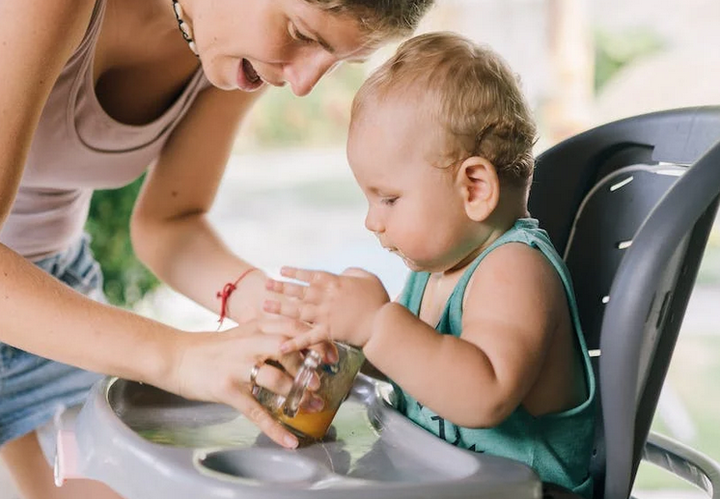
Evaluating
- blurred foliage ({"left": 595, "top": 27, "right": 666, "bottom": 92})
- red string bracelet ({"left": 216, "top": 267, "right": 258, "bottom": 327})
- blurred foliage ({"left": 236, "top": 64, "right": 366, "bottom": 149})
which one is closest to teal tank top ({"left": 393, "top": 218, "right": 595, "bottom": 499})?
red string bracelet ({"left": 216, "top": 267, "right": 258, "bottom": 327})

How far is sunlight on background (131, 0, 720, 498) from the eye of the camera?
4.98 meters

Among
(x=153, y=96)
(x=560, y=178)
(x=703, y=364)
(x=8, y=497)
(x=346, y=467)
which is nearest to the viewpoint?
(x=346, y=467)

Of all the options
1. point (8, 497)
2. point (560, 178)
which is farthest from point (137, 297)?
point (560, 178)

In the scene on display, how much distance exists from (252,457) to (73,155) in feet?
1.83

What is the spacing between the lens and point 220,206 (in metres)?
5.92

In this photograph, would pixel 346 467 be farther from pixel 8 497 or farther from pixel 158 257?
pixel 8 497

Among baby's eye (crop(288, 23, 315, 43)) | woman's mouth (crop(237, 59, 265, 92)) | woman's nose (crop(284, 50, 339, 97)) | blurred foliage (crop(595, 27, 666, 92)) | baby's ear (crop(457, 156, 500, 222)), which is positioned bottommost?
blurred foliage (crop(595, 27, 666, 92))

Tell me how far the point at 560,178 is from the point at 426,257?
0.28m

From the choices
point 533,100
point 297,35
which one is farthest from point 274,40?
point 533,100

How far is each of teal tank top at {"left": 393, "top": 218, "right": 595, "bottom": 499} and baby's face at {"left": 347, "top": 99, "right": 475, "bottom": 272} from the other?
0.04m

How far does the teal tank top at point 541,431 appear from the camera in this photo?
105 cm

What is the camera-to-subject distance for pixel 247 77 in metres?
1.23

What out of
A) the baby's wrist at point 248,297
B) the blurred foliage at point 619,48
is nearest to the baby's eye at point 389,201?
the baby's wrist at point 248,297

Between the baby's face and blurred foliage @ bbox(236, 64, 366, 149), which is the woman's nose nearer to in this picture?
the baby's face
